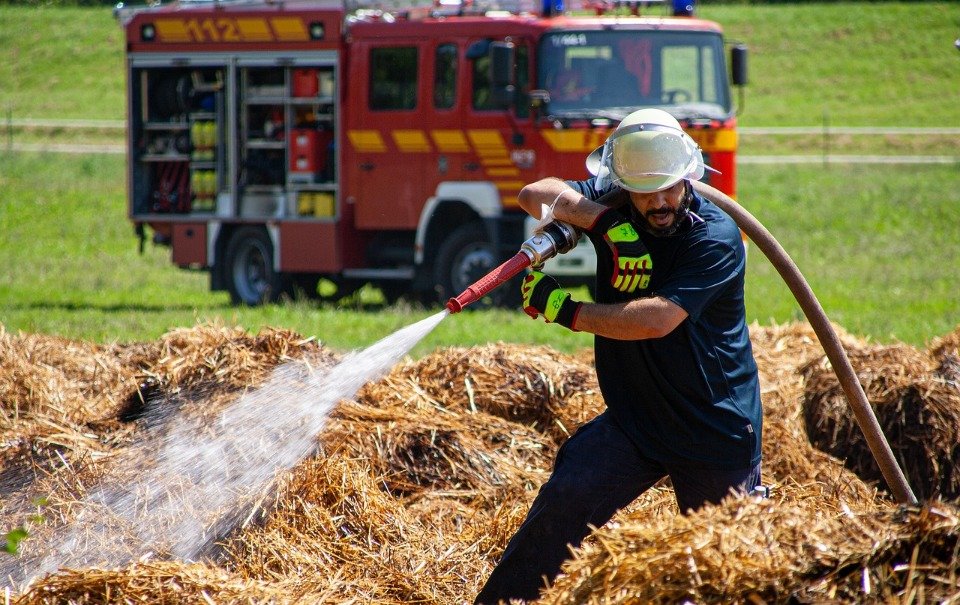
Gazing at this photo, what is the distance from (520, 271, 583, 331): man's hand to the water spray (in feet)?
0.31

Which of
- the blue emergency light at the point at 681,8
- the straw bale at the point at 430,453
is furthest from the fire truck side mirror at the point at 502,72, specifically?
the straw bale at the point at 430,453

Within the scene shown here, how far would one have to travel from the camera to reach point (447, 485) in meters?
5.89

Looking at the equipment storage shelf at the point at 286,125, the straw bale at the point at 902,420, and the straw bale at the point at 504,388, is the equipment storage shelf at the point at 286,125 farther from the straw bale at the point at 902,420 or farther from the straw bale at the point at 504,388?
the straw bale at the point at 902,420

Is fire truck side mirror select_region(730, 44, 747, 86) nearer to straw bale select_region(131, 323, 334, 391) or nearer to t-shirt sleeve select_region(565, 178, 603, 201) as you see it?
straw bale select_region(131, 323, 334, 391)

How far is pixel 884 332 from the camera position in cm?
1103

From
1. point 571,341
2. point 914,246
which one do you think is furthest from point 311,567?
point 914,246

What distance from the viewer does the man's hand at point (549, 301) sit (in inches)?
163

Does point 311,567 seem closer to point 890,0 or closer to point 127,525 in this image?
point 127,525

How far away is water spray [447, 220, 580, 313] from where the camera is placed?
4312 mm

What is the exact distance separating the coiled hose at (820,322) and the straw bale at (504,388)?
187 cm

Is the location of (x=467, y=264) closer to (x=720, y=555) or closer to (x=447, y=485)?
(x=447, y=485)

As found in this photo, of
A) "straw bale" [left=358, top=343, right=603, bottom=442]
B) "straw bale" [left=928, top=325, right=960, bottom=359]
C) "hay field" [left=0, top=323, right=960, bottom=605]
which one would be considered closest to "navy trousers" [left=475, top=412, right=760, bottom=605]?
"hay field" [left=0, top=323, right=960, bottom=605]

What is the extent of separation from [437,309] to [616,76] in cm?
327

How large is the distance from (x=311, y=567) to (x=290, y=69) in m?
9.79
